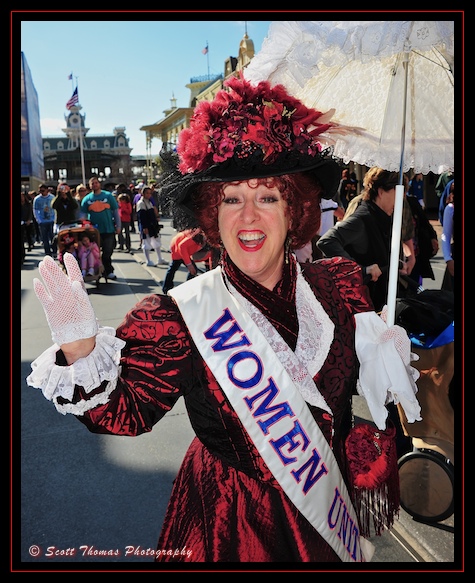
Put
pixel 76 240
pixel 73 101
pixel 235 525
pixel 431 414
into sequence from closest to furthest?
pixel 235 525, pixel 431 414, pixel 76 240, pixel 73 101

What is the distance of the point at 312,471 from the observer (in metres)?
1.46

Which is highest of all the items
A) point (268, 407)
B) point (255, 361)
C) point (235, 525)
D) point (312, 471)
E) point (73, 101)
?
point (73, 101)

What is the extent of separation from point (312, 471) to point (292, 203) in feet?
2.66

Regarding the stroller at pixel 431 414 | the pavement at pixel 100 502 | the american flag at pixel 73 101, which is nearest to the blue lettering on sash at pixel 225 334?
the pavement at pixel 100 502

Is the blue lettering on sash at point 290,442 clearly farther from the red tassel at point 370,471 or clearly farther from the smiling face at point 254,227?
the smiling face at point 254,227

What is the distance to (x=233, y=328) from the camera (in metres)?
1.47

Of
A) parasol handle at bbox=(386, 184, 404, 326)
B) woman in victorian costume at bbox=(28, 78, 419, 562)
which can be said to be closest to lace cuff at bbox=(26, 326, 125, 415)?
woman in victorian costume at bbox=(28, 78, 419, 562)

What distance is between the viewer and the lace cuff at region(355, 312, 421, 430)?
152cm

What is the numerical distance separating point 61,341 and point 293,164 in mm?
815

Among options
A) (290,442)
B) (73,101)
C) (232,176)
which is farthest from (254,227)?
(73,101)

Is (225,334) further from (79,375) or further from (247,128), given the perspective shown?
(247,128)

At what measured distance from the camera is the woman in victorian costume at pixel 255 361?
4.49ft
